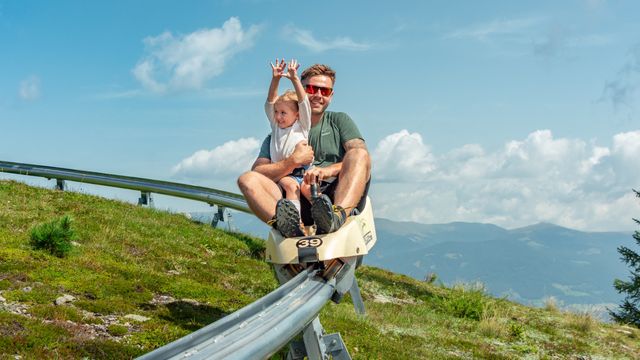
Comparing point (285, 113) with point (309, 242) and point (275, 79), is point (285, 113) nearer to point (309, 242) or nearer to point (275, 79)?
point (275, 79)

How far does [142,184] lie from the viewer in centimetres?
1734

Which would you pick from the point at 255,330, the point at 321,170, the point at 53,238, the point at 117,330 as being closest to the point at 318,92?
the point at 321,170

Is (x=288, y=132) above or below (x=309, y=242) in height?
above

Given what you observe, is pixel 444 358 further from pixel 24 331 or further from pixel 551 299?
pixel 551 299

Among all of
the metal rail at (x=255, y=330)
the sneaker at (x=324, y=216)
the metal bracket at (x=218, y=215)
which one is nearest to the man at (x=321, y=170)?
the sneaker at (x=324, y=216)

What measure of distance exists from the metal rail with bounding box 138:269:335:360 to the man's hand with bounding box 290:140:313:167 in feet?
5.11

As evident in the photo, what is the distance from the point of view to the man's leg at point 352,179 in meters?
6.58

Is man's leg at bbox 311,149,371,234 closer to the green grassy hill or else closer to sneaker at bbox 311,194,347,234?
sneaker at bbox 311,194,347,234

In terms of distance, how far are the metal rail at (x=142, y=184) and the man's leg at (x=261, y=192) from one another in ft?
26.6

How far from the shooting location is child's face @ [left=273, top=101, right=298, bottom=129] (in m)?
6.46

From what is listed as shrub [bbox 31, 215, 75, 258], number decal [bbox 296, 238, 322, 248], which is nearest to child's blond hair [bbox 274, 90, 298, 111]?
number decal [bbox 296, 238, 322, 248]

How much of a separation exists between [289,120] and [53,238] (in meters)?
4.30

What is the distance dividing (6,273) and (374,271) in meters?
9.55

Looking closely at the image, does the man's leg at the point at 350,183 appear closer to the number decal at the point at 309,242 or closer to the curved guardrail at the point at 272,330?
the number decal at the point at 309,242
